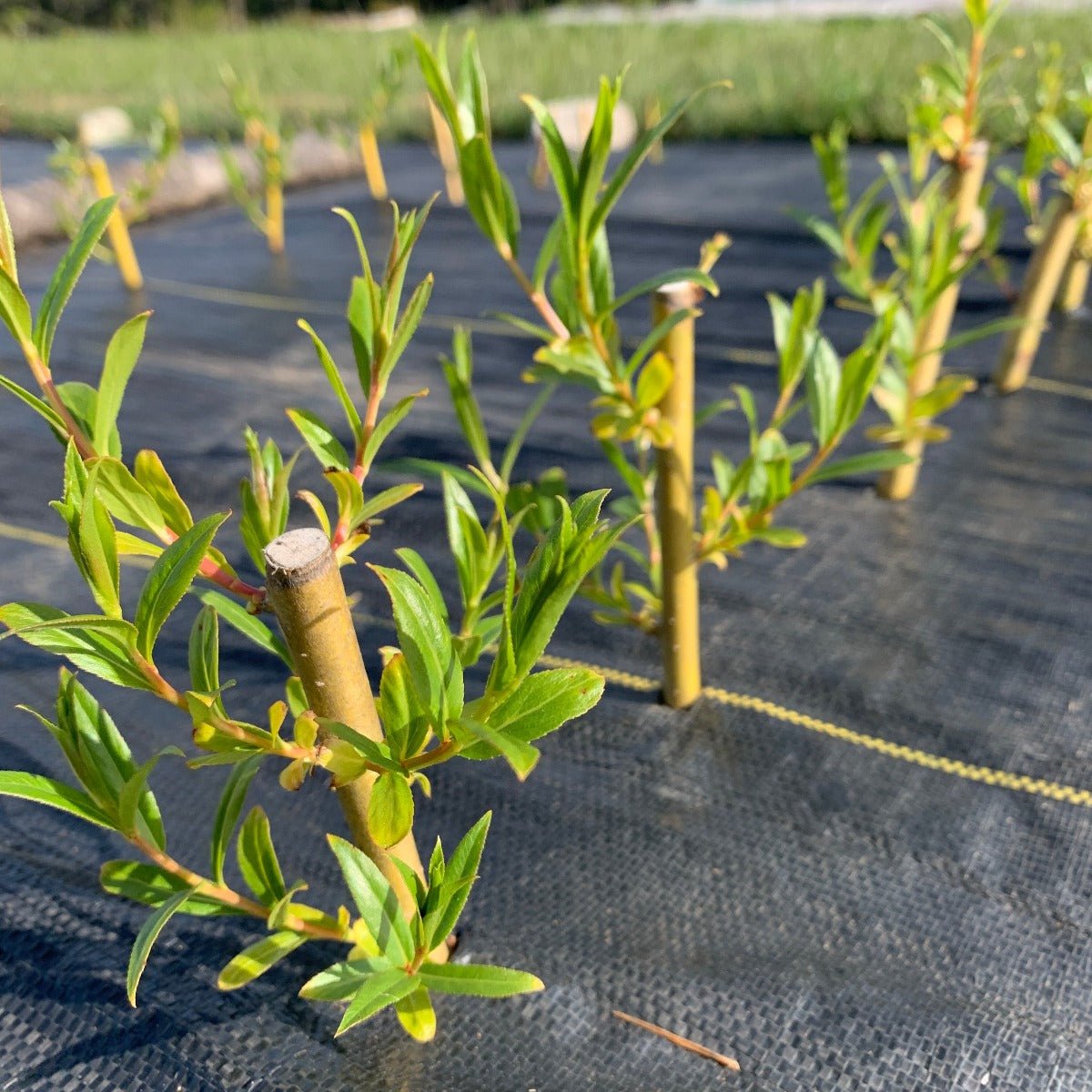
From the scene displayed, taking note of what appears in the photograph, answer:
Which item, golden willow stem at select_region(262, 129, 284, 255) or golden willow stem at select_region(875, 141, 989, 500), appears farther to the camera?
golden willow stem at select_region(262, 129, 284, 255)

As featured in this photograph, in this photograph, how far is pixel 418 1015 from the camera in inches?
28.0

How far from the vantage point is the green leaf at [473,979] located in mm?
662

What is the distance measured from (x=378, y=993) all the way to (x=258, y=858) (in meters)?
0.18

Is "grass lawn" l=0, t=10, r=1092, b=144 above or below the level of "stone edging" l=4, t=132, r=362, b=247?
above

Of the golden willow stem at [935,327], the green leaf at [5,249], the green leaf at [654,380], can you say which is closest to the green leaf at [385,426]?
the green leaf at [5,249]

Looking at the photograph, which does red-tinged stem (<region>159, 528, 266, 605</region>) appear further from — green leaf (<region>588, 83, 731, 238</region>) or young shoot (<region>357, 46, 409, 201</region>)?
young shoot (<region>357, 46, 409, 201</region>)

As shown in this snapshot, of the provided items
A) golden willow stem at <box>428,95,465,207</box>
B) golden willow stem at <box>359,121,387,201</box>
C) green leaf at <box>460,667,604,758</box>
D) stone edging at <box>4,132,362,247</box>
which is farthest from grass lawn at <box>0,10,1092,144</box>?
green leaf at <box>460,667,604,758</box>

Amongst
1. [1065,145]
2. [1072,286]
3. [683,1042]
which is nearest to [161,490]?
[683,1042]

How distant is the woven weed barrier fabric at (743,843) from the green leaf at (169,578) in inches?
16.5

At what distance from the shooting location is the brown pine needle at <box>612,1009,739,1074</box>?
2.56ft

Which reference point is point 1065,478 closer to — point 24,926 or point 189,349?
point 24,926

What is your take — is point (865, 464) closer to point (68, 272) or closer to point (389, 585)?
point (389, 585)

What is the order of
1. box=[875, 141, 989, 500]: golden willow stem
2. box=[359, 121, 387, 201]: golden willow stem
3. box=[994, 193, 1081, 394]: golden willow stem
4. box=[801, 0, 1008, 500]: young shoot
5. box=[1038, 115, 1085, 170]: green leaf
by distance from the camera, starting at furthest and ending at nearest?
box=[359, 121, 387, 201]: golden willow stem
box=[994, 193, 1081, 394]: golden willow stem
box=[1038, 115, 1085, 170]: green leaf
box=[875, 141, 989, 500]: golden willow stem
box=[801, 0, 1008, 500]: young shoot

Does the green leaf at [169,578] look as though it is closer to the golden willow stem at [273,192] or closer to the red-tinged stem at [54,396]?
the red-tinged stem at [54,396]
